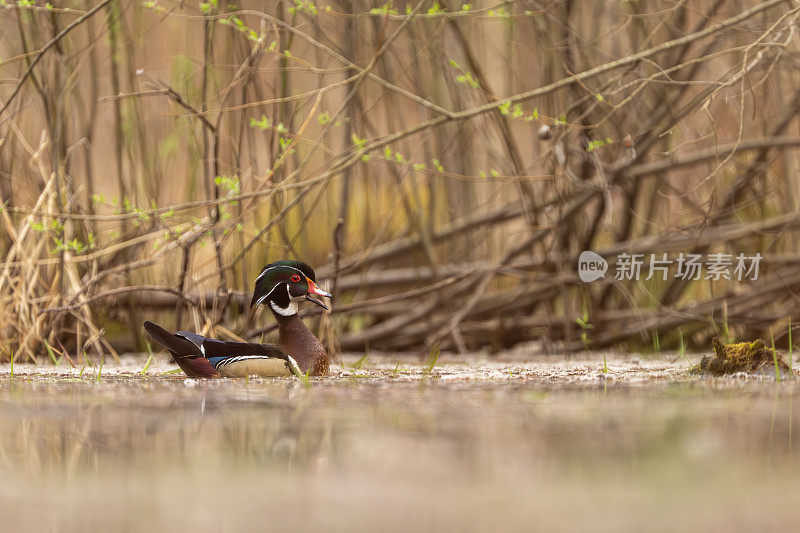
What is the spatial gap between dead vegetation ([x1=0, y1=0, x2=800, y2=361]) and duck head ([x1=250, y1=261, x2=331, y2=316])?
566mm

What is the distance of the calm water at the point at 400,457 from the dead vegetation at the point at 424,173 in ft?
4.05

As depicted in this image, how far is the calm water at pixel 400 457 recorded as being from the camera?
6.73ft

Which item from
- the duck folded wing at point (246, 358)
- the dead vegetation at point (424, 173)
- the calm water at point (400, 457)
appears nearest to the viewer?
the calm water at point (400, 457)

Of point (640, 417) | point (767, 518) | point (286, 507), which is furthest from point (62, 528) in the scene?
point (640, 417)

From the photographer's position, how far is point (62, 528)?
1.97 m

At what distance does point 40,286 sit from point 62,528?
348 centimetres

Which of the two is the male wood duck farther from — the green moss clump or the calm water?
the green moss clump

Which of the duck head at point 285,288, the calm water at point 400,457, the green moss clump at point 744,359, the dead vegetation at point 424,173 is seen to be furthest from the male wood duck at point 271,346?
the green moss clump at point 744,359

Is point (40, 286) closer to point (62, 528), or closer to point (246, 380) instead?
point (246, 380)

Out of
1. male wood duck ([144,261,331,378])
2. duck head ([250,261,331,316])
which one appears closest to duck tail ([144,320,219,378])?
male wood duck ([144,261,331,378])

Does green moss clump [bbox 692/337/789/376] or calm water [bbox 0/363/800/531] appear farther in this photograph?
green moss clump [bbox 692/337/789/376]

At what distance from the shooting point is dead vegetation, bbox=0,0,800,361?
5094 millimetres

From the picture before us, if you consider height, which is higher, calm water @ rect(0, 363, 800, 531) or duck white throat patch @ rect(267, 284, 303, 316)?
duck white throat patch @ rect(267, 284, 303, 316)

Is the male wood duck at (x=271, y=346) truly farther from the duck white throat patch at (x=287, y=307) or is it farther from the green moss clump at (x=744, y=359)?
the green moss clump at (x=744, y=359)
